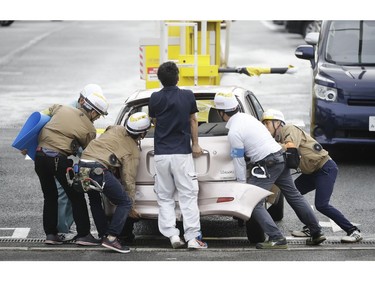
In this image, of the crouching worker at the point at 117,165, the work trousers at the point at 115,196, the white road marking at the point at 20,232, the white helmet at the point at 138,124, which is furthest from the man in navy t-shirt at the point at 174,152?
the white road marking at the point at 20,232

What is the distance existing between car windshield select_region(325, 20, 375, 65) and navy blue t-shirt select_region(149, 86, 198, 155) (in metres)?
5.66

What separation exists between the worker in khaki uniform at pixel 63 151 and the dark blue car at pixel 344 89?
16.3ft

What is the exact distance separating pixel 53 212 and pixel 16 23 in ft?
106

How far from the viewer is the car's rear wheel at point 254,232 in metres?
9.83

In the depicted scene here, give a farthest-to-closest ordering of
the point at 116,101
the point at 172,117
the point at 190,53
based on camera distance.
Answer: the point at 116,101
the point at 190,53
the point at 172,117

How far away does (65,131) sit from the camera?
381 inches

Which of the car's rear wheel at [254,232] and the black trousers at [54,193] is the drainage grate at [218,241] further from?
the black trousers at [54,193]

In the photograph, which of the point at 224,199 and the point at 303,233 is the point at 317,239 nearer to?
the point at 303,233

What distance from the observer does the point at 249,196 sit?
945 centimetres

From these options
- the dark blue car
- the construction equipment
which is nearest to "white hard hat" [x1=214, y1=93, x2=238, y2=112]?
the dark blue car

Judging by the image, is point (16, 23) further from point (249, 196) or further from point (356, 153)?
point (249, 196)

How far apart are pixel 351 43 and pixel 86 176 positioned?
6521 millimetres

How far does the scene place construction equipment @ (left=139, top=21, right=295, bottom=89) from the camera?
1598 cm

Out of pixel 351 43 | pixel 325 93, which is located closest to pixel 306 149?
pixel 325 93
